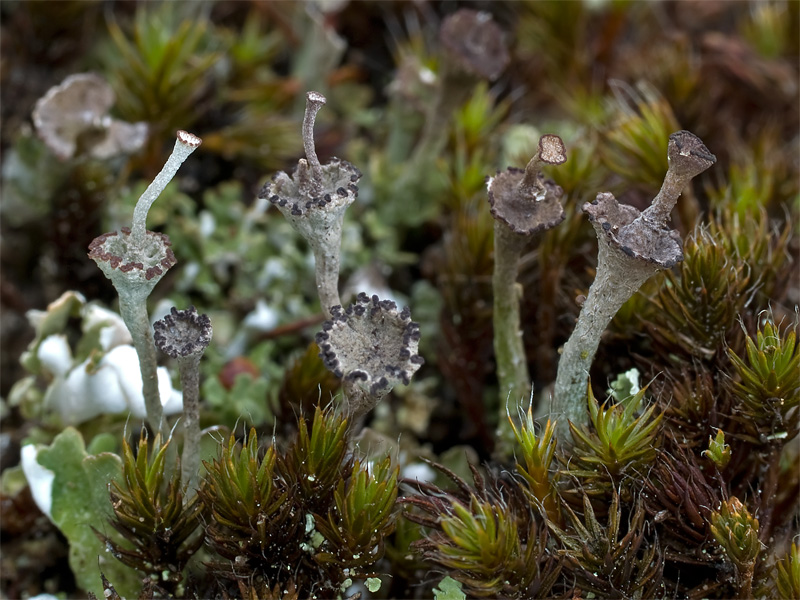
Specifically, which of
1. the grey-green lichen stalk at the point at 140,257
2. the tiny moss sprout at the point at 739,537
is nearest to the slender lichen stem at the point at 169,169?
the grey-green lichen stalk at the point at 140,257

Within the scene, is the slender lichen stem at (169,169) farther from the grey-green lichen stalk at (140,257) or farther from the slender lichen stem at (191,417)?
the slender lichen stem at (191,417)

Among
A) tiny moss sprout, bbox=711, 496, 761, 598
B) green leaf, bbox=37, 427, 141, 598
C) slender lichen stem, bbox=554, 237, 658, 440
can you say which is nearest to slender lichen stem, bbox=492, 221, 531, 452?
slender lichen stem, bbox=554, 237, 658, 440

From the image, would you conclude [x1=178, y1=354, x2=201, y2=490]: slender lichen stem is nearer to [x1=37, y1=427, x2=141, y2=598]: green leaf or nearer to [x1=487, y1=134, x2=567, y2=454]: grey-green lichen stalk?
[x1=37, y1=427, x2=141, y2=598]: green leaf

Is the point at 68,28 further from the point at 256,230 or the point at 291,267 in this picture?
the point at 291,267

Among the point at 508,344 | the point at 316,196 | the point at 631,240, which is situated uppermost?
the point at 316,196

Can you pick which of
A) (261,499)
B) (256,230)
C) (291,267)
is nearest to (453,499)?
(261,499)

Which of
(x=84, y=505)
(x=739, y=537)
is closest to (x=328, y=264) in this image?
(x=84, y=505)

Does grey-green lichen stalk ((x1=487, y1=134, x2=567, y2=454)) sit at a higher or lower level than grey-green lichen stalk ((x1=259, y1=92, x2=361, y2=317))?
lower

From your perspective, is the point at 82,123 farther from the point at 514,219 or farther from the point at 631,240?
the point at 631,240
